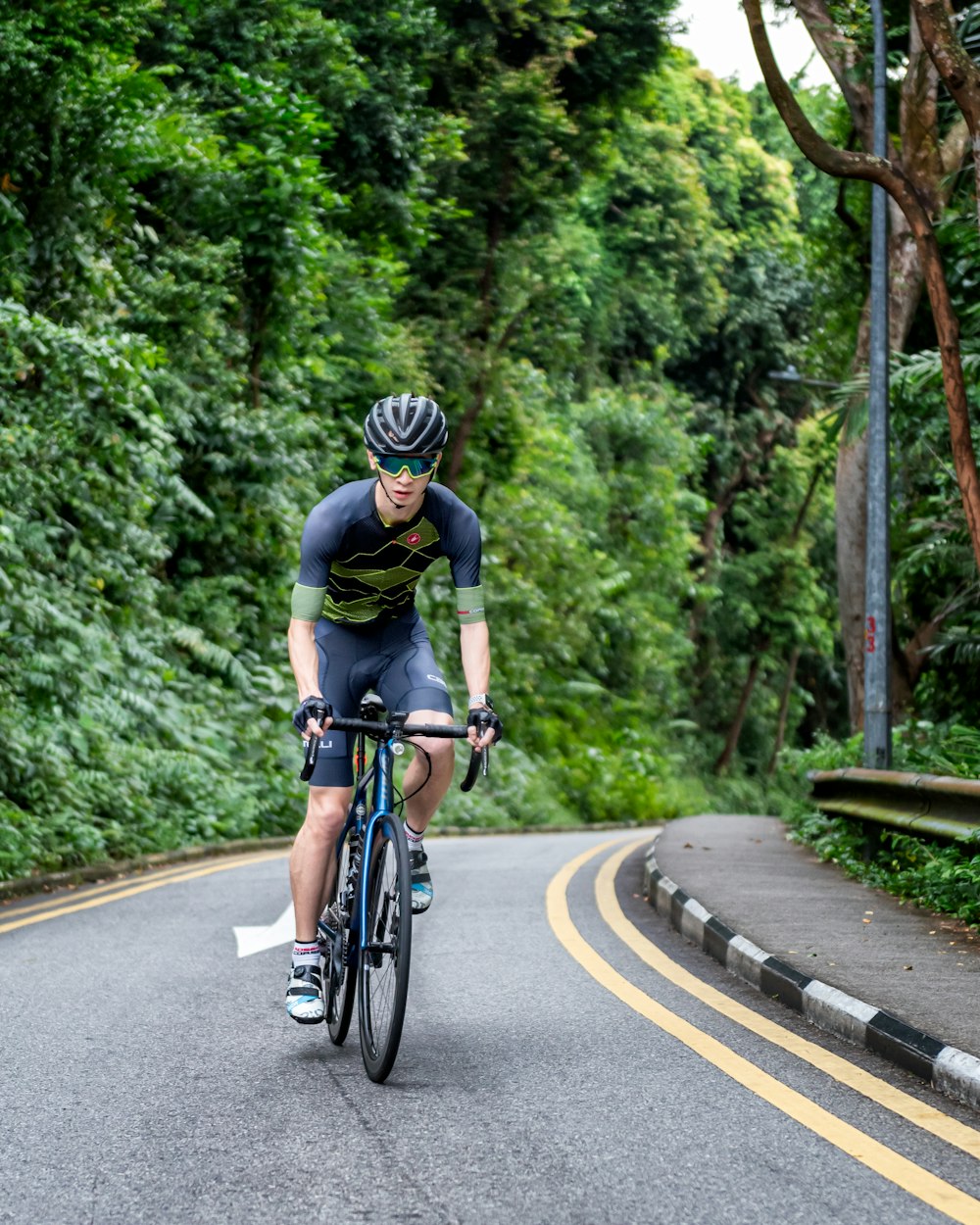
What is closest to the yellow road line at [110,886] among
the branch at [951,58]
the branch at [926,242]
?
the branch at [926,242]

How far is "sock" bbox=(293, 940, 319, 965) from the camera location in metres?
5.77

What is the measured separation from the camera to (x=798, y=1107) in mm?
4965

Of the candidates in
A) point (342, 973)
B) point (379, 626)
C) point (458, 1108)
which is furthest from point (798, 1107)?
point (379, 626)

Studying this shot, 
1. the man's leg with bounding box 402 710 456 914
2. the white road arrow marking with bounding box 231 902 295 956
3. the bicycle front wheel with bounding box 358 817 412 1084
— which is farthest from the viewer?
the white road arrow marking with bounding box 231 902 295 956

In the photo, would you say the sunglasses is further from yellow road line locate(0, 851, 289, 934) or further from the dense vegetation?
the dense vegetation

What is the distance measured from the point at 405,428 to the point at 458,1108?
2275 millimetres

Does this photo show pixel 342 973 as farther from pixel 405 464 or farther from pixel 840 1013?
pixel 840 1013

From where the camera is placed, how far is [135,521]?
17.0 m

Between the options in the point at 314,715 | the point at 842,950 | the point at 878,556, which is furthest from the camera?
the point at 878,556

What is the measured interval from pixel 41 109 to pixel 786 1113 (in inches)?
498

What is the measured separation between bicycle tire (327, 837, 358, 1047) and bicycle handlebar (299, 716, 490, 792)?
1.79 ft

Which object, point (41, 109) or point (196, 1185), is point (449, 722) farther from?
point (41, 109)

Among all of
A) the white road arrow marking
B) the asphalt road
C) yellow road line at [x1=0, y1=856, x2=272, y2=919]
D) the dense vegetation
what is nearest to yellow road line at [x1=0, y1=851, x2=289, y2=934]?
yellow road line at [x1=0, y1=856, x2=272, y2=919]

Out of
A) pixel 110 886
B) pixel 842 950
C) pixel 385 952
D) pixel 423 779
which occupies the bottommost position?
pixel 110 886
